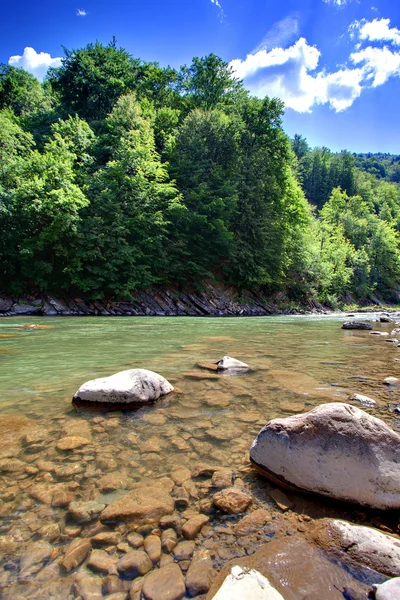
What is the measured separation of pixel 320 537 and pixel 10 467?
2.12 metres

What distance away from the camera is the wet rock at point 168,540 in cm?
164

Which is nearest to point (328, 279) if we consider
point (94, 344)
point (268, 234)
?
point (268, 234)

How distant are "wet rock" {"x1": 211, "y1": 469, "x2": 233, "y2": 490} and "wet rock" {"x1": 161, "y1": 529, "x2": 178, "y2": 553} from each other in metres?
0.50

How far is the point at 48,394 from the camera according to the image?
3.95m

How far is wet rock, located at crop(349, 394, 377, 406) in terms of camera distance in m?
3.68

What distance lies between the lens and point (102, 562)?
1.53 meters

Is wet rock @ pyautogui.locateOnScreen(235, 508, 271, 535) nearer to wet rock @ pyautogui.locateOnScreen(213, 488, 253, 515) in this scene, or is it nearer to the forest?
wet rock @ pyautogui.locateOnScreen(213, 488, 253, 515)

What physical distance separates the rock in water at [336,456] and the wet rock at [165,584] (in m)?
0.99

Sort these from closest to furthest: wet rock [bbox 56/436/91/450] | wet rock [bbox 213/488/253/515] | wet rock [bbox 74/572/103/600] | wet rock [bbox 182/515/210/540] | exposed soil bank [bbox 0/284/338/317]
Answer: wet rock [bbox 74/572/103/600]
wet rock [bbox 182/515/210/540]
wet rock [bbox 213/488/253/515]
wet rock [bbox 56/436/91/450]
exposed soil bank [bbox 0/284/338/317]

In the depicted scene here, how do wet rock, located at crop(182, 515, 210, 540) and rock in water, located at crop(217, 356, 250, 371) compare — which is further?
rock in water, located at crop(217, 356, 250, 371)

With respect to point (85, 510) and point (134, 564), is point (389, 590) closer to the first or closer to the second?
point (134, 564)

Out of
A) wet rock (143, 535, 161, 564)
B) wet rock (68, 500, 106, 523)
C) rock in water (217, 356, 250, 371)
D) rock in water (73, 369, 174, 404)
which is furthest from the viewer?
rock in water (217, 356, 250, 371)

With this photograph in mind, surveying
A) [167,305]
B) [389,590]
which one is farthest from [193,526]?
[167,305]

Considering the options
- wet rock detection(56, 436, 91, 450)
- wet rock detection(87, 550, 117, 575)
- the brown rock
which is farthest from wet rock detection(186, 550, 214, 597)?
wet rock detection(56, 436, 91, 450)
